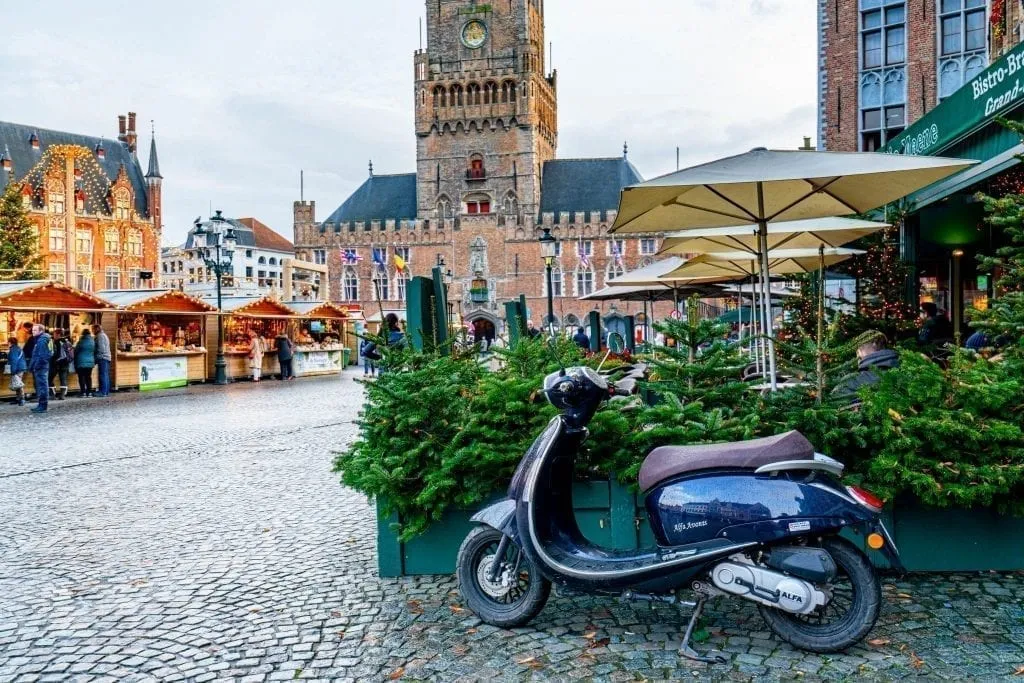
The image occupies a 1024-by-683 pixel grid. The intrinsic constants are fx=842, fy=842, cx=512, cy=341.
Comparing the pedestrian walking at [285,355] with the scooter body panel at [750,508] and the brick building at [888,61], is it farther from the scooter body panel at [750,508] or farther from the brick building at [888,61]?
the scooter body panel at [750,508]

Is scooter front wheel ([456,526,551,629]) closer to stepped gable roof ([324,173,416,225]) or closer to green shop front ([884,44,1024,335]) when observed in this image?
green shop front ([884,44,1024,335])

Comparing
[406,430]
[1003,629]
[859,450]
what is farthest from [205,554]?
[1003,629]

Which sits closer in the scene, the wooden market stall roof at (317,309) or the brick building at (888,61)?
the brick building at (888,61)

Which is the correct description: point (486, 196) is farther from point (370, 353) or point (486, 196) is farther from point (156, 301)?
point (370, 353)

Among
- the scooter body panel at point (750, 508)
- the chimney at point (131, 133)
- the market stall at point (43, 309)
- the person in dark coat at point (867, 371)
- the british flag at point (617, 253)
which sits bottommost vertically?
the scooter body panel at point (750, 508)

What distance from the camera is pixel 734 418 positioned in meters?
4.38

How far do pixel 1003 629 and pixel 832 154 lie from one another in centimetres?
262

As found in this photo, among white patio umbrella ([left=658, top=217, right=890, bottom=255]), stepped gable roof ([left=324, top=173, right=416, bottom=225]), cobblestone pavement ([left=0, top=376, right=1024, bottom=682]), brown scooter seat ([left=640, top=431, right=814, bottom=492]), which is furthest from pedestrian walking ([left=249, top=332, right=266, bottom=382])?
stepped gable roof ([left=324, top=173, right=416, bottom=225])

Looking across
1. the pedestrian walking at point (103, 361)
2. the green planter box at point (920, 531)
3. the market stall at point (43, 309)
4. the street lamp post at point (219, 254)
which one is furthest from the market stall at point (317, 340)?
the green planter box at point (920, 531)

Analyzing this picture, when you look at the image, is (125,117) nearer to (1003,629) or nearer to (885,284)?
(885,284)

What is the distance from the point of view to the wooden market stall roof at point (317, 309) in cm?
2756

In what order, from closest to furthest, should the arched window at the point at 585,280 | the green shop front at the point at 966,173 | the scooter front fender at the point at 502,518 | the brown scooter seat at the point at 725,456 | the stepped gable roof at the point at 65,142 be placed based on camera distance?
the brown scooter seat at the point at 725,456
the scooter front fender at the point at 502,518
the green shop front at the point at 966,173
the stepped gable roof at the point at 65,142
the arched window at the point at 585,280

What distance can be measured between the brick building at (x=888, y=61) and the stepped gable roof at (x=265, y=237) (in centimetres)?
7252

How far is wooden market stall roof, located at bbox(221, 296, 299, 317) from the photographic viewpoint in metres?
24.4
